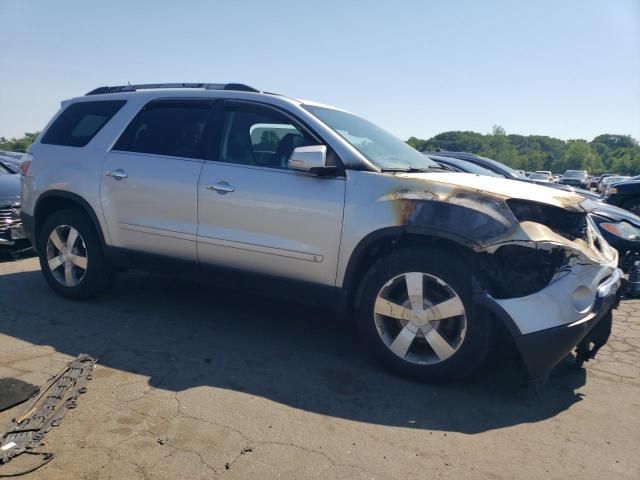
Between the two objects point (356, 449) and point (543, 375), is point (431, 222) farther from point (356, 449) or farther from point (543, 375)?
point (356, 449)

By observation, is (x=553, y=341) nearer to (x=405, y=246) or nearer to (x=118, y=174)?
(x=405, y=246)

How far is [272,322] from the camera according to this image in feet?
14.9

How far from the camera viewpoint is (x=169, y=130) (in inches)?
173

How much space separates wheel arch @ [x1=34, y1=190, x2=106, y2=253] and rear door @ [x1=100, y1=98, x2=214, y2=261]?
16cm

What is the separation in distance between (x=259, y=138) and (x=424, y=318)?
189cm

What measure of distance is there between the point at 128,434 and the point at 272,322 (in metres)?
1.97

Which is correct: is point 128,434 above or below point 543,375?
below

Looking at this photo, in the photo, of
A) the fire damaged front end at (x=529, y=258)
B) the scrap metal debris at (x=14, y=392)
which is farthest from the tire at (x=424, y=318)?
the scrap metal debris at (x=14, y=392)

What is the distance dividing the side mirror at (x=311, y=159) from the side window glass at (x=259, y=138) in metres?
0.27

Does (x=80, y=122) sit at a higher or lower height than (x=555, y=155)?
higher

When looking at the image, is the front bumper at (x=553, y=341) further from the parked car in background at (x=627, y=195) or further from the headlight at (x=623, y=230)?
the parked car in background at (x=627, y=195)

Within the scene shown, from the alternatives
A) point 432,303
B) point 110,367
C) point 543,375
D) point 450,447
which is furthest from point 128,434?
point 543,375

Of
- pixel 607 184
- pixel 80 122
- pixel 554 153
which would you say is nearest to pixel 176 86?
pixel 80 122

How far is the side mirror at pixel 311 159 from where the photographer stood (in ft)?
11.5
